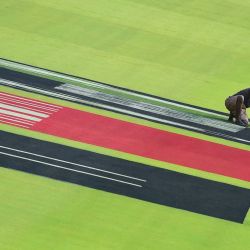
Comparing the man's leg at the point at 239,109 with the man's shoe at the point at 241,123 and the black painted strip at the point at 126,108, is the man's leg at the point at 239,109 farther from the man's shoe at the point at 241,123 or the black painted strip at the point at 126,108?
the black painted strip at the point at 126,108

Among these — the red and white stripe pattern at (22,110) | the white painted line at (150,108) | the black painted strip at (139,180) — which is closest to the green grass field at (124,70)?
the black painted strip at (139,180)

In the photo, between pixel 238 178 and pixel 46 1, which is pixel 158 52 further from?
pixel 238 178

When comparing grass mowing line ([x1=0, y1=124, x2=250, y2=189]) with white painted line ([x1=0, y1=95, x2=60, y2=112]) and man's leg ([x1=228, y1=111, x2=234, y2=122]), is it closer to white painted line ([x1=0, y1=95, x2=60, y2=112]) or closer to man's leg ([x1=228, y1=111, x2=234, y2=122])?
white painted line ([x1=0, y1=95, x2=60, y2=112])

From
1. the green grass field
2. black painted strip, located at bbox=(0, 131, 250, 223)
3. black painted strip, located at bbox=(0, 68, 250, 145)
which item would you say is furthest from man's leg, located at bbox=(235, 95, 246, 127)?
black painted strip, located at bbox=(0, 131, 250, 223)

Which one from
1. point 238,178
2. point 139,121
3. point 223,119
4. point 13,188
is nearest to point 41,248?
point 13,188

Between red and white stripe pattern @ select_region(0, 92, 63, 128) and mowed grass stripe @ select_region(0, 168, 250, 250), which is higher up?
mowed grass stripe @ select_region(0, 168, 250, 250)

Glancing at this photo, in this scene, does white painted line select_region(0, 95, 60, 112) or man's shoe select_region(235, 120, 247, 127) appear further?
man's shoe select_region(235, 120, 247, 127)
